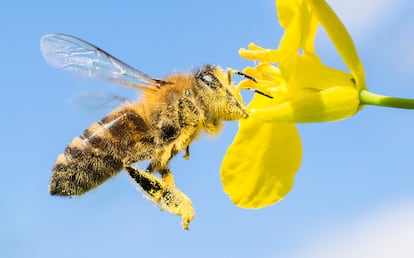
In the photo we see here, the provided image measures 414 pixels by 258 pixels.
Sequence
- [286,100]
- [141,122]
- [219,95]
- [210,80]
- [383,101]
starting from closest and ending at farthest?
[383,101] → [286,100] → [219,95] → [210,80] → [141,122]

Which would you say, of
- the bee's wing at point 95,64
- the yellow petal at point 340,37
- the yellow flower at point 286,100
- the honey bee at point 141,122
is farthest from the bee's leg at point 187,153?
the yellow petal at point 340,37

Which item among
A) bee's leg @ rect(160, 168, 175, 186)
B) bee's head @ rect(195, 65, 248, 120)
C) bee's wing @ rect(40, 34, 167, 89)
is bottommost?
bee's leg @ rect(160, 168, 175, 186)

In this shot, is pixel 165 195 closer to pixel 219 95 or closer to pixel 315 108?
pixel 219 95

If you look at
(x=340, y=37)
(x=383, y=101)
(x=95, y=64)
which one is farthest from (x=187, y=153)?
(x=383, y=101)

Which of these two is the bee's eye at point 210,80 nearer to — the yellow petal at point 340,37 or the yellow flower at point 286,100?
the yellow flower at point 286,100

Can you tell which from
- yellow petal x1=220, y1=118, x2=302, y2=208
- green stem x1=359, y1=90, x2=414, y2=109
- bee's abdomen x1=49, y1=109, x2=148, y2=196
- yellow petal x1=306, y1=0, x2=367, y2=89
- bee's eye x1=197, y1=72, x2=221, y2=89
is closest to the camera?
green stem x1=359, y1=90, x2=414, y2=109

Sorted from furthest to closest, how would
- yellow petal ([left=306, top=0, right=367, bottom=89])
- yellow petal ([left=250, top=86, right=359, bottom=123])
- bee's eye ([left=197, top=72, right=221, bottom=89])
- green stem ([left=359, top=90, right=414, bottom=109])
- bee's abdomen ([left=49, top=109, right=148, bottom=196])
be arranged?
bee's abdomen ([left=49, top=109, right=148, bottom=196]), bee's eye ([left=197, top=72, right=221, bottom=89]), yellow petal ([left=306, top=0, right=367, bottom=89]), yellow petal ([left=250, top=86, right=359, bottom=123]), green stem ([left=359, top=90, right=414, bottom=109])

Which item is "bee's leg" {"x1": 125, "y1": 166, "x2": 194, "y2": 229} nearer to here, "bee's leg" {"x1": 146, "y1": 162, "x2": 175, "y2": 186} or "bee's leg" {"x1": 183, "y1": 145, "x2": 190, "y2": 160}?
"bee's leg" {"x1": 146, "y1": 162, "x2": 175, "y2": 186}

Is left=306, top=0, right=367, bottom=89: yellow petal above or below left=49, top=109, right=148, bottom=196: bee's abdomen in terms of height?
above

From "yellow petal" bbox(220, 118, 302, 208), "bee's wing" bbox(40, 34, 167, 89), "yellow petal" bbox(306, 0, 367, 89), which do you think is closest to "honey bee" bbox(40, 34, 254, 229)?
"bee's wing" bbox(40, 34, 167, 89)
